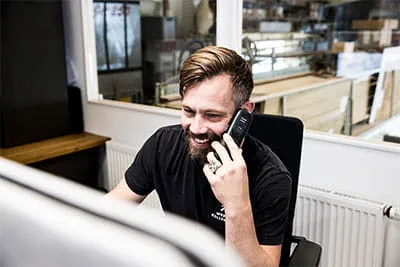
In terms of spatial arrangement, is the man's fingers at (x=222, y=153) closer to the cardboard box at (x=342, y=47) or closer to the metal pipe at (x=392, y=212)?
the metal pipe at (x=392, y=212)

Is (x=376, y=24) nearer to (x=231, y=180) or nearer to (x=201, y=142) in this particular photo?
(x=201, y=142)

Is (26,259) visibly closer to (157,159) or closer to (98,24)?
(157,159)

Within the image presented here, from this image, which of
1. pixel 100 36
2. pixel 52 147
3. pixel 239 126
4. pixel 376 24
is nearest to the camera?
pixel 239 126

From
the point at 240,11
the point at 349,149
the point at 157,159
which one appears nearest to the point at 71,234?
the point at 157,159

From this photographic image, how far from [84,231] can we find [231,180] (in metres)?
0.82

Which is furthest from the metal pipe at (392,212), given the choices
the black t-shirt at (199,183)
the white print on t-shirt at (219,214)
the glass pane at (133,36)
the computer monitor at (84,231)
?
the glass pane at (133,36)

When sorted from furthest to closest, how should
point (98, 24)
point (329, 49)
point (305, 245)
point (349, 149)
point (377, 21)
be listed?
point (329, 49), point (377, 21), point (98, 24), point (349, 149), point (305, 245)

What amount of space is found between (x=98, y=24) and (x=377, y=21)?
7.65 ft

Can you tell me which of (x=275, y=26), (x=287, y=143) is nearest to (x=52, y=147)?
(x=287, y=143)

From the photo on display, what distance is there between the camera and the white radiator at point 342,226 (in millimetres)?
1731

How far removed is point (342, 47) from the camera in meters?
3.79

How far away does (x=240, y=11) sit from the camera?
88.7 inches

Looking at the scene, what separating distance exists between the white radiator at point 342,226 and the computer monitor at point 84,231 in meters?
1.66

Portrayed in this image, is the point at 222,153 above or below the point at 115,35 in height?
below
